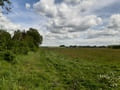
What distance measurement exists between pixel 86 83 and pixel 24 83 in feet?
13.1

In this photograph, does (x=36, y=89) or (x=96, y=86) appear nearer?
(x=36, y=89)

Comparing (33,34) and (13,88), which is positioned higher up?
(33,34)

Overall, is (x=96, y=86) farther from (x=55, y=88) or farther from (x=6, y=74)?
(x=6, y=74)

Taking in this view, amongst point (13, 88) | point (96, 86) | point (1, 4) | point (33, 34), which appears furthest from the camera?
point (33, 34)

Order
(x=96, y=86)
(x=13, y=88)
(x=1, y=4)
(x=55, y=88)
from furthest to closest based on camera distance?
(x=1, y=4) → (x=96, y=86) → (x=55, y=88) → (x=13, y=88)

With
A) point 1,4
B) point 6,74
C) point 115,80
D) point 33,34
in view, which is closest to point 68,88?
point 115,80

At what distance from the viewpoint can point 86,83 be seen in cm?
947

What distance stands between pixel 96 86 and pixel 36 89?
370cm

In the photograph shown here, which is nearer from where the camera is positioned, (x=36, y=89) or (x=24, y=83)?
(x=36, y=89)

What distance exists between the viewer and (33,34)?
5888 centimetres

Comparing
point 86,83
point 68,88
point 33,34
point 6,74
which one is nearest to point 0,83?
point 6,74

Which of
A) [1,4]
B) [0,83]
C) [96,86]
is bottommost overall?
[96,86]

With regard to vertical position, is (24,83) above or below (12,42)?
below

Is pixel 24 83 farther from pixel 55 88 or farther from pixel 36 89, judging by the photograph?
pixel 55 88
